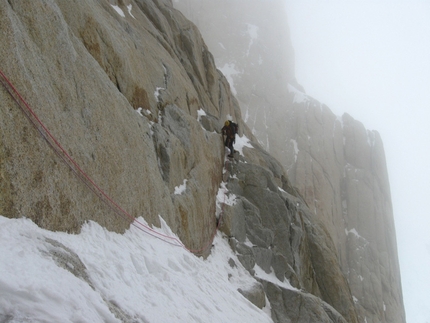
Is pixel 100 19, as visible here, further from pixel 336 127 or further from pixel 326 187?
pixel 336 127

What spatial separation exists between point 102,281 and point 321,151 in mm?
52223

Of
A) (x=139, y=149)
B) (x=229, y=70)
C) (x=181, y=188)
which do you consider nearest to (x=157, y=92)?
(x=181, y=188)

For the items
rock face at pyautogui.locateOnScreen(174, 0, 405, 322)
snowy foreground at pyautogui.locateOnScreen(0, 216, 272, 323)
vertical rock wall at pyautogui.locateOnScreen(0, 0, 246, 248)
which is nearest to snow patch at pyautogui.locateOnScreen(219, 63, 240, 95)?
rock face at pyautogui.locateOnScreen(174, 0, 405, 322)

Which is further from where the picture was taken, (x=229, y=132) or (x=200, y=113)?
(x=229, y=132)

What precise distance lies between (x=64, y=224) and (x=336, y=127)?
6023cm

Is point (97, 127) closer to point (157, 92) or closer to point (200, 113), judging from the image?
point (157, 92)

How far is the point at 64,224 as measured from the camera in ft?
20.6

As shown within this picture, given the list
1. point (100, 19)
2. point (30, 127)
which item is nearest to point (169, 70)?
point (100, 19)

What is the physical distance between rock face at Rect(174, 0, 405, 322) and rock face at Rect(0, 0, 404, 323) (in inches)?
237

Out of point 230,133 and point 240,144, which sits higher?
point 240,144

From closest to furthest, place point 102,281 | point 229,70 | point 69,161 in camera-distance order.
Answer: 1. point 102,281
2. point 69,161
3. point 229,70

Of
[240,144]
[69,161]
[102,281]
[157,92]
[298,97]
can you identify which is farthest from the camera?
[298,97]

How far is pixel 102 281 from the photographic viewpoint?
5508mm

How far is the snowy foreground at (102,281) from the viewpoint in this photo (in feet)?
12.6
